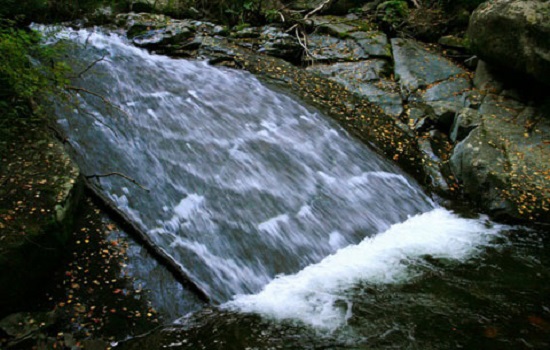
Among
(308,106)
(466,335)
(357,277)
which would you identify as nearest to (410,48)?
(308,106)

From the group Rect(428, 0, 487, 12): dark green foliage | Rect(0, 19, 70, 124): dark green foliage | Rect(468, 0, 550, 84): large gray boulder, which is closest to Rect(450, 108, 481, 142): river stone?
Rect(468, 0, 550, 84): large gray boulder

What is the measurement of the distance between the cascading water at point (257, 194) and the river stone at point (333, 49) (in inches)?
101

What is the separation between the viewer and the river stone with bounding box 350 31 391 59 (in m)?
10.3

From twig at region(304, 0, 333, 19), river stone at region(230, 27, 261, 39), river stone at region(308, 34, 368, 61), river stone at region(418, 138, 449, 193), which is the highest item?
twig at region(304, 0, 333, 19)

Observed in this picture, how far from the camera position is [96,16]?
1090cm

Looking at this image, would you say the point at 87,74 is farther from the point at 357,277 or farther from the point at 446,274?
the point at 446,274

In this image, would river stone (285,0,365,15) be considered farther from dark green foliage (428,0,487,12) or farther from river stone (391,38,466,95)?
river stone (391,38,466,95)

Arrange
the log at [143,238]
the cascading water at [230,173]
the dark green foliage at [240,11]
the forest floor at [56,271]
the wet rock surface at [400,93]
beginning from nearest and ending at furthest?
1. the forest floor at [56,271]
2. the log at [143,238]
3. the cascading water at [230,173]
4. the wet rock surface at [400,93]
5. the dark green foliage at [240,11]

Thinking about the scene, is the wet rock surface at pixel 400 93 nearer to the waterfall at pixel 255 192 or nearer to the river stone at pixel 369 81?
the river stone at pixel 369 81

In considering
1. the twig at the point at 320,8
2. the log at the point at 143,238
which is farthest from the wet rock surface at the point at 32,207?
the twig at the point at 320,8

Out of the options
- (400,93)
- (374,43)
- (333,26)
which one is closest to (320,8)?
(333,26)

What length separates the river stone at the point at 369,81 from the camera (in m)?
8.82

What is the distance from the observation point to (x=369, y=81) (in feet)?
31.0

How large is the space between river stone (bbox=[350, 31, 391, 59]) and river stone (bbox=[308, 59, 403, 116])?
0.37 meters
